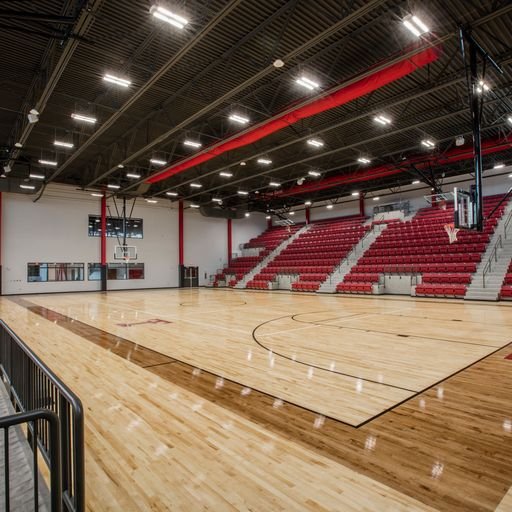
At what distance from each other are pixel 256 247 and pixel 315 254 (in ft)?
22.9

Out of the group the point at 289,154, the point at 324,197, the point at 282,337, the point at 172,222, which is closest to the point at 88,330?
the point at 282,337

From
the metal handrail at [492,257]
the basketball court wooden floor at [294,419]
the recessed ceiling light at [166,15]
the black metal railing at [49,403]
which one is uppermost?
the recessed ceiling light at [166,15]

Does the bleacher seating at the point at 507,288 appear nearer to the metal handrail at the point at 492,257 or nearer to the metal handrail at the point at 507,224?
the metal handrail at the point at 492,257

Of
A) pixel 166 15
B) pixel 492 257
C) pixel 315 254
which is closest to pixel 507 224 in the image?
pixel 492 257

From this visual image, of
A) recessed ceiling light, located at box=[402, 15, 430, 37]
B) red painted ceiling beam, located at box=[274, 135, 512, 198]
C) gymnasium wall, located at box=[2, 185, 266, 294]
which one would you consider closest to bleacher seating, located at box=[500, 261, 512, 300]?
red painted ceiling beam, located at box=[274, 135, 512, 198]

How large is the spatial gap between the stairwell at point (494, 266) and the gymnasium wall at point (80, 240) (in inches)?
748

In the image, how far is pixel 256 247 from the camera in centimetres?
3044

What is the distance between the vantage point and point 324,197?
1099 inches

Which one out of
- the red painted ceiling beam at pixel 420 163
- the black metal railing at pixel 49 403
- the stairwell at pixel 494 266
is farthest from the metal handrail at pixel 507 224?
the black metal railing at pixel 49 403

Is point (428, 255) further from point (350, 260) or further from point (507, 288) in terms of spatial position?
point (350, 260)

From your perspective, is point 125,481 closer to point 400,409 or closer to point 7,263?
point 400,409

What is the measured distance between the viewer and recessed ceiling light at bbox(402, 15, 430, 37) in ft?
22.9

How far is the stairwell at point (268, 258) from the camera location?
84.9ft

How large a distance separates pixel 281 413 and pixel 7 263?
2142 centimetres
